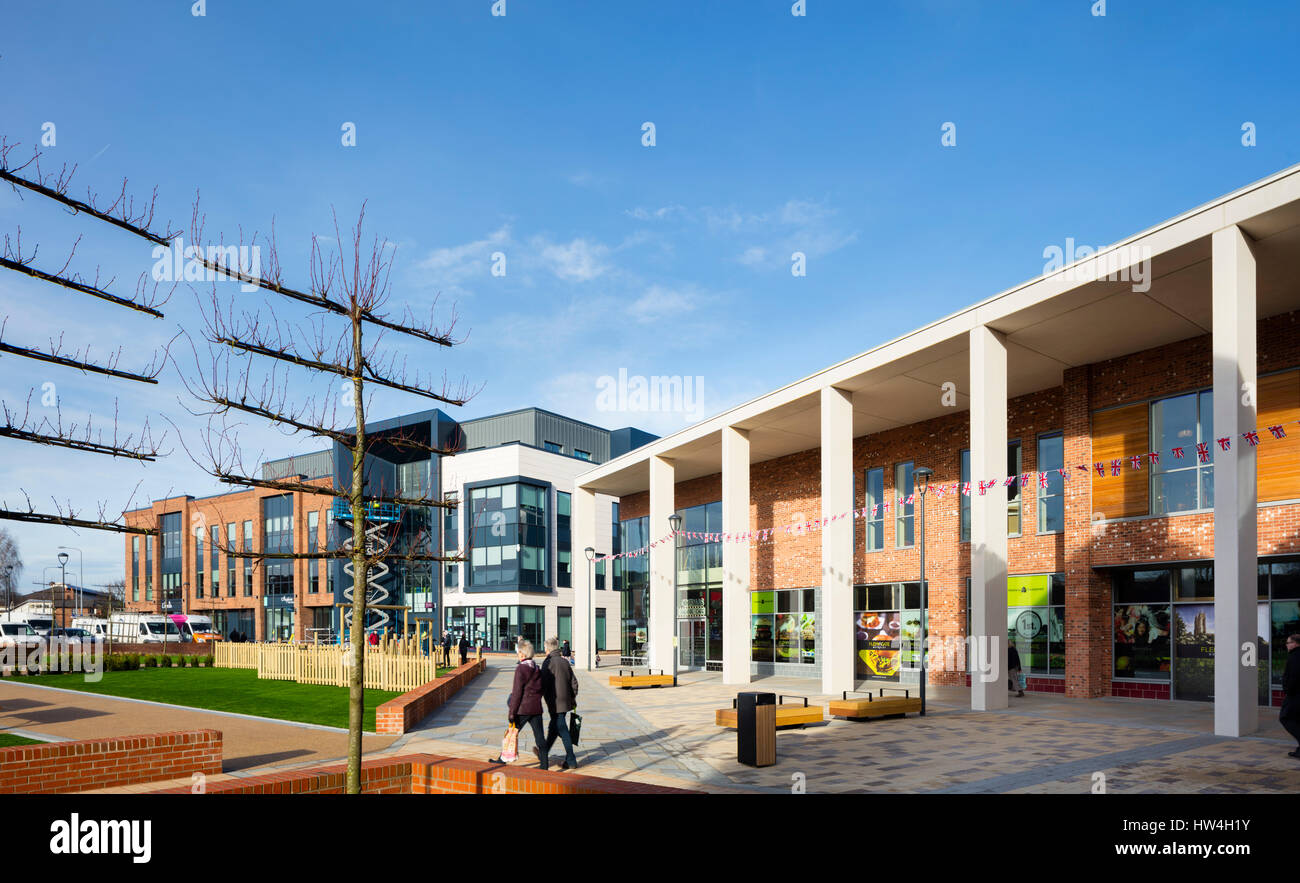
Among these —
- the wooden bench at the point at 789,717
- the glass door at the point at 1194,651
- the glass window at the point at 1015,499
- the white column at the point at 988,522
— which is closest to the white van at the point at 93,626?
the wooden bench at the point at 789,717

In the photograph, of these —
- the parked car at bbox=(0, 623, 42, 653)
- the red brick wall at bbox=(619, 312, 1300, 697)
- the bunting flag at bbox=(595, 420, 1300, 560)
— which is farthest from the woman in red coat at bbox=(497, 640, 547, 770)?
the parked car at bbox=(0, 623, 42, 653)

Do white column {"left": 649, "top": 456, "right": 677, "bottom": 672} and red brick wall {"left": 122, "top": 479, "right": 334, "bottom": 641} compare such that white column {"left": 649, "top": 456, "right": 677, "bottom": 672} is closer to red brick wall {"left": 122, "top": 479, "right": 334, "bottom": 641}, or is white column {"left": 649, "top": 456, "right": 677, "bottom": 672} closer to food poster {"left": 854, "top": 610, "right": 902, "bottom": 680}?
food poster {"left": 854, "top": 610, "right": 902, "bottom": 680}

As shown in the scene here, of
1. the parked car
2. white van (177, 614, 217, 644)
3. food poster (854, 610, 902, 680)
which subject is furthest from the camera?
white van (177, 614, 217, 644)

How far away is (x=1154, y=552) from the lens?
2058 centimetres

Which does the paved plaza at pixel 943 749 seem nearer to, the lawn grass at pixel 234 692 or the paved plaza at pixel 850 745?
the paved plaza at pixel 850 745

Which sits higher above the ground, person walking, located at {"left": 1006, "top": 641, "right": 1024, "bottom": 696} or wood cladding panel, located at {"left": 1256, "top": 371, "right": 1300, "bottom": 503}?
wood cladding panel, located at {"left": 1256, "top": 371, "right": 1300, "bottom": 503}

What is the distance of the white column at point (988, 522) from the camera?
19.1m

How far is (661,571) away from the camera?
3278 cm

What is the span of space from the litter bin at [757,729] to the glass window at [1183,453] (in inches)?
497

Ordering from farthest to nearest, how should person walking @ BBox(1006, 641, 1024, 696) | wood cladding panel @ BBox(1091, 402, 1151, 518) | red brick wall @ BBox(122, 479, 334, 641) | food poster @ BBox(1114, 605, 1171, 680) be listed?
1. red brick wall @ BBox(122, 479, 334, 641)
2. person walking @ BBox(1006, 641, 1024, 696)
3. wood cladding panel @ BBox(1091, 402, 1151, 518)
4. food poster @ BBox(1114, 605, 1171, 680)

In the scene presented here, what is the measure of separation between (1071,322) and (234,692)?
825 inches

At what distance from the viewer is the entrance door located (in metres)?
35.7

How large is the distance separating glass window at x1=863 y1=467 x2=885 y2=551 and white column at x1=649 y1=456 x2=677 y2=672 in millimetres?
6715
